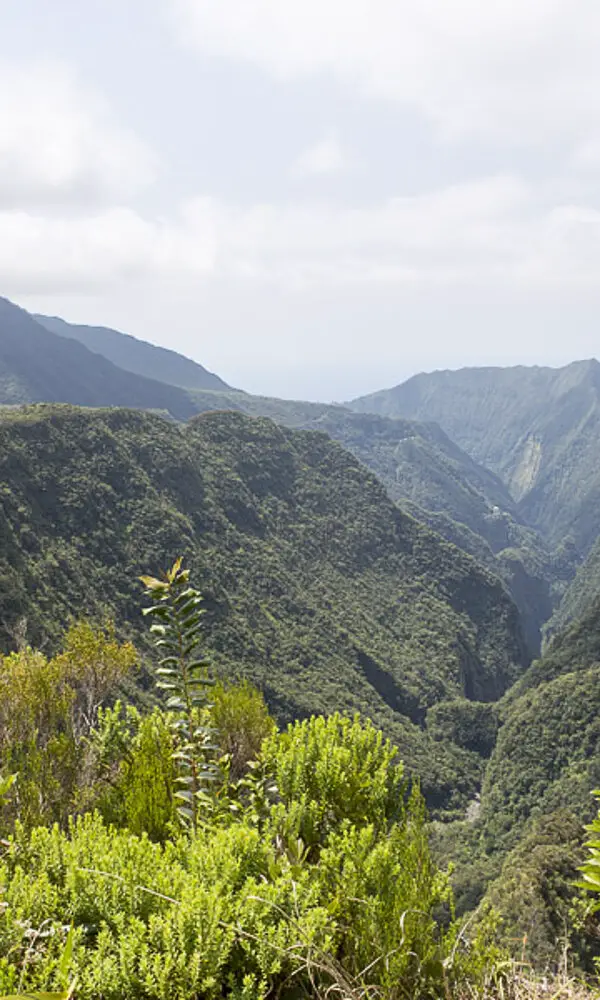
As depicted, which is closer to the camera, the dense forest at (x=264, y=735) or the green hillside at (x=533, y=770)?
the dense forest at (x=264, y=735)

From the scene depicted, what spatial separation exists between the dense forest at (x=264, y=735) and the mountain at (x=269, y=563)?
0.52 m

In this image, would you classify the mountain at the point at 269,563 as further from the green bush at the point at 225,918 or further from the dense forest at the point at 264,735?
the green bush at the point at 225,918

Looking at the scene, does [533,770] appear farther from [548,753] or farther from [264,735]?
[264,735]

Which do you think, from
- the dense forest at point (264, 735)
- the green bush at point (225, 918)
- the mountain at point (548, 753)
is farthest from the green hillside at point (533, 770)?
the green bush at point (225, 918)

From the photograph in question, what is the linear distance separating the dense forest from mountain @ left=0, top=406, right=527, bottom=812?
52 centimetres

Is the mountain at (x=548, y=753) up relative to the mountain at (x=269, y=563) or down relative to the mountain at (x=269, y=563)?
down

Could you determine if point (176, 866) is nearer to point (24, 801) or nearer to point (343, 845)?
point (343, 845)

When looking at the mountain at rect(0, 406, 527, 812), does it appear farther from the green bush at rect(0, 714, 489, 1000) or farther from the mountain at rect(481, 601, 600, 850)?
the green bush at rect(0, 714, 489, 1000)

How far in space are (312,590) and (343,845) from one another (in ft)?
336

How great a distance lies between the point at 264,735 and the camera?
7.50 meters

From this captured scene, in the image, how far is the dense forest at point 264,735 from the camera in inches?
111

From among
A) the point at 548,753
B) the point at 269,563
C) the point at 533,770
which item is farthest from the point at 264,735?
the point at 269,563

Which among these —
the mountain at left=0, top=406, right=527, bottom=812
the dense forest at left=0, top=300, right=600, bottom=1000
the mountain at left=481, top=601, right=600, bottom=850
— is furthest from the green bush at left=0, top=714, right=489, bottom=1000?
the mountain at left=481, top=601, right=600, bottom=850

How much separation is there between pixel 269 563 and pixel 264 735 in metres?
94.3
